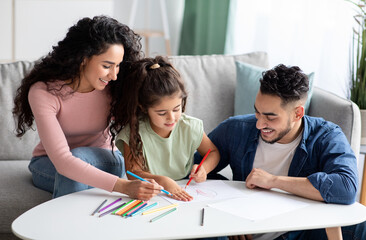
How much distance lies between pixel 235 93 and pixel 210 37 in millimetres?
1684

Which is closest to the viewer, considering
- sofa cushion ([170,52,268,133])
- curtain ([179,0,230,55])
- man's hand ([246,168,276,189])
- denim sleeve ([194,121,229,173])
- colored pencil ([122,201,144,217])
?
colored pencil ([122,201,144,217])

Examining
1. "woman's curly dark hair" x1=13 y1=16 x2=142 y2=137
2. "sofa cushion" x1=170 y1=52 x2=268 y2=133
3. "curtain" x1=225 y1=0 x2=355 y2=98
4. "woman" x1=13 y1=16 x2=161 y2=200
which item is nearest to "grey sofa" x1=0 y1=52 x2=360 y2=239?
"sofa cushion" x1=170 y1=52 x2=268 y2=133

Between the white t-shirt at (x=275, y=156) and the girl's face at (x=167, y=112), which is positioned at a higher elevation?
the girl's face at (x=167, y=112)

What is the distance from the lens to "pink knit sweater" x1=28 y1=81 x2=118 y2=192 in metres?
Result: 1.72

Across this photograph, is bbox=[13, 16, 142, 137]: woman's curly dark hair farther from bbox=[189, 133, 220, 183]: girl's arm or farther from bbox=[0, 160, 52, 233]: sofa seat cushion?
bbox=[189, 133, 220, 183]: girl's arm

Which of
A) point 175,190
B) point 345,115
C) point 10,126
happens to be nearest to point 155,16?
point 10,126

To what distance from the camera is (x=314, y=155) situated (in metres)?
1.85

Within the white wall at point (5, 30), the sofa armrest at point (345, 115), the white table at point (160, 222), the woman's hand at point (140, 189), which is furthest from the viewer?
the white wall at point (5, 30)

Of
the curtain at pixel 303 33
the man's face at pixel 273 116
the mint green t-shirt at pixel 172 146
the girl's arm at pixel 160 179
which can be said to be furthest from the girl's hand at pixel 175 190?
the curtain at pixel 303 33

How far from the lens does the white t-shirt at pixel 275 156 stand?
191 cm

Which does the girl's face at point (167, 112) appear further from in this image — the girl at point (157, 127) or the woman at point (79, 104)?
the woman at point (79, 104)

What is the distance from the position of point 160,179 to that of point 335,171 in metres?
0.58

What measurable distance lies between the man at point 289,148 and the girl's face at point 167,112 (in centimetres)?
27

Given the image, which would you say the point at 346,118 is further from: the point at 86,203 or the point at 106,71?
the point at 86,203
